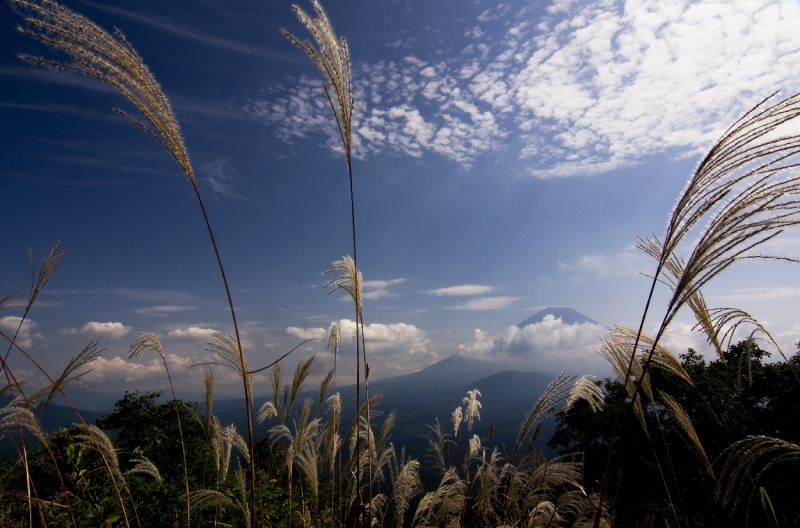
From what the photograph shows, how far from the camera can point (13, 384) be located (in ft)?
8.26

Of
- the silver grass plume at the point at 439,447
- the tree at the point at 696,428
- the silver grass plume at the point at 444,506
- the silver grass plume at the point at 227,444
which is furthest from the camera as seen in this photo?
the tree at the point at 696,428

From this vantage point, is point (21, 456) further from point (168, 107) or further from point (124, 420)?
point (124, 420)

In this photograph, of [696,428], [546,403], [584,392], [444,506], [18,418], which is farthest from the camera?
[696,428]

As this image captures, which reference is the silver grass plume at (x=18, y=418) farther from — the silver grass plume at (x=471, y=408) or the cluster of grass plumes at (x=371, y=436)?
the silver grass plume at (x=471, y=408)

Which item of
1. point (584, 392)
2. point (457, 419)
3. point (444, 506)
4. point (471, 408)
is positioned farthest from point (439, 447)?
point (584, 392)

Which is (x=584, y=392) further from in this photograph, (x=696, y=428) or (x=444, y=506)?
(x=696, y=428)

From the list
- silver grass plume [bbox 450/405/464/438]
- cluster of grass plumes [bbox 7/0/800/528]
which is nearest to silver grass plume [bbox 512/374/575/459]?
cluster of grass plumes [bbox 7/0/800/528]

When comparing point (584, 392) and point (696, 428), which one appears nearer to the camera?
point (584, 392)

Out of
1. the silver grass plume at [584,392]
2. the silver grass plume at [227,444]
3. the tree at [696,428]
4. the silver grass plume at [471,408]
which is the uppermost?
the silver grass plume at [584,392]

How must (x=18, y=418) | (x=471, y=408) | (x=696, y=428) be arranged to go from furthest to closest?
(x=696, y=428) < (x=471, y=408) < (x=18, y=418)

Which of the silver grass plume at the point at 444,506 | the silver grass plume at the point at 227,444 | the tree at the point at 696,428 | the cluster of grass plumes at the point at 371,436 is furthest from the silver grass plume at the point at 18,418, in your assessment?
the tree at the point at 696,428

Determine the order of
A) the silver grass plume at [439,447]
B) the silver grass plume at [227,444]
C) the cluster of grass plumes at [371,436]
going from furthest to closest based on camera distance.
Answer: the silver grass plume at [439,447], the silver grass plume at [227,444], the cluster of grass plumes at [371,436]

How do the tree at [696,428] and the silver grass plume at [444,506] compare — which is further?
the tree at [696,428]

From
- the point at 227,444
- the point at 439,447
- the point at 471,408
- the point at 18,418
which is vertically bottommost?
the point at 439,447
